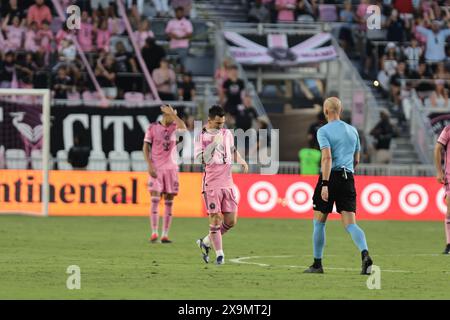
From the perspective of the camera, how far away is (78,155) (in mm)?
32375

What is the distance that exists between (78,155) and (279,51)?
25.9 ft

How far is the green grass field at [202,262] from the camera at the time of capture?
13.9 m

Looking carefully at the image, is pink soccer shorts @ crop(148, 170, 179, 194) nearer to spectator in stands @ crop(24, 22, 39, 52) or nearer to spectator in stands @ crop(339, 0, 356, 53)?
spectator in stands @ crop(24, 22, 39, 52)

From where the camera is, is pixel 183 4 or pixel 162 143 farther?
pixel 183 4

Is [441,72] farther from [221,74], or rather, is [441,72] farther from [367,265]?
[367,265]

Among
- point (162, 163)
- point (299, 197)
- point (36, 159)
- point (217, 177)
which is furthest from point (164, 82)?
point (217, 177)

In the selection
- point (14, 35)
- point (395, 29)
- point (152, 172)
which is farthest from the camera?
point (395, 29)

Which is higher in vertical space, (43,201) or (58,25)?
(58,25)

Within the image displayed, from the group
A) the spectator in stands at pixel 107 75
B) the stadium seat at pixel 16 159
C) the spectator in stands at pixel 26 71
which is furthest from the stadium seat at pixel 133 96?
the stadium seat at pixel 16 159

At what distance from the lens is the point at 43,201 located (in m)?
29.8
